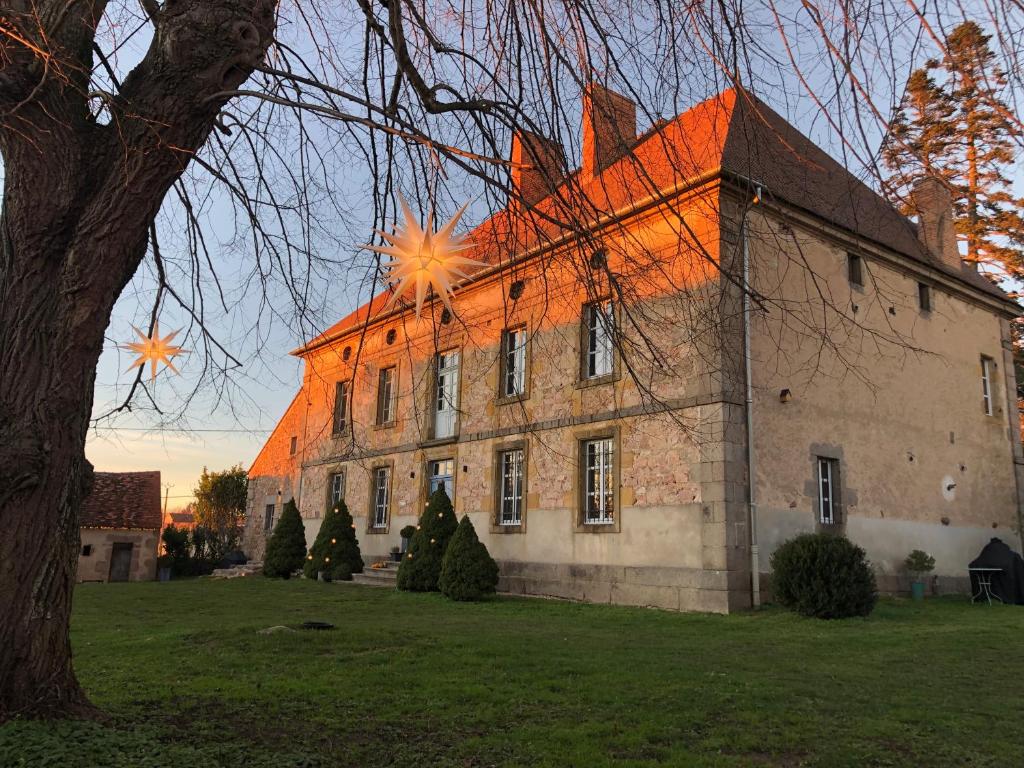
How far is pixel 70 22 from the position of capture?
421 cm

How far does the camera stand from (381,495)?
2122 cm

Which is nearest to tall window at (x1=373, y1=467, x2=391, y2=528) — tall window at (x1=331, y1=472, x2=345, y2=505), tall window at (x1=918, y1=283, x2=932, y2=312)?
tall window at (x1=331, y1=472, x2=345, y2=505)

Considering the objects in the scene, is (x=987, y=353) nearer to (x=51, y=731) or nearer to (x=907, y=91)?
(x=907, y=91)

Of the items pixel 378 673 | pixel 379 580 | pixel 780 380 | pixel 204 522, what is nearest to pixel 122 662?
pixel 378 673

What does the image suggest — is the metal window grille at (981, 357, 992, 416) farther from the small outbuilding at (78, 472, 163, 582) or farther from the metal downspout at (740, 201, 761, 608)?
the small outbuilding at (78, 472, 163, 582)

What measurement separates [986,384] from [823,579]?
32.8 ft

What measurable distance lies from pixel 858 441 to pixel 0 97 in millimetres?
14329

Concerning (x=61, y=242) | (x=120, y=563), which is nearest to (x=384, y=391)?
(x=120, y=563)

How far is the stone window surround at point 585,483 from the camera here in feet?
45.4

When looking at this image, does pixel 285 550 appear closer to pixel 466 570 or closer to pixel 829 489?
pixel 466 570

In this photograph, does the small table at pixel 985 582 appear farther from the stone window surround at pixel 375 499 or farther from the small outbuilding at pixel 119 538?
the small outbuilding at pixel 119 538

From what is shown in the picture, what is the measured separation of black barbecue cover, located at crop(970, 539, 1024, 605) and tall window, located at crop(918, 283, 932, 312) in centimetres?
504

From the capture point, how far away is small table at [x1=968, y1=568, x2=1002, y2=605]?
15.1 meters

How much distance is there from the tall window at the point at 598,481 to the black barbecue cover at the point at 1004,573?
7.54 m
